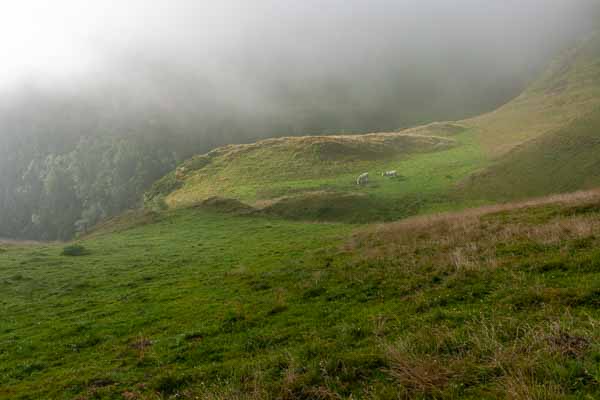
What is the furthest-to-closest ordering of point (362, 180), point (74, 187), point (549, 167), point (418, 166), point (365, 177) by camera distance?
1. point (74, 187)
2. point (418, 166)
3. point (365, 177)
4. point (362, 180)
5. point (549, 167)

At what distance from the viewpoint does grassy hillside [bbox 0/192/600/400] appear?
6547mm

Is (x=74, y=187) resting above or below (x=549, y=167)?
above

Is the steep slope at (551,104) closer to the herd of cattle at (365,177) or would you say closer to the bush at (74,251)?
the herd of cattle at (365,177)

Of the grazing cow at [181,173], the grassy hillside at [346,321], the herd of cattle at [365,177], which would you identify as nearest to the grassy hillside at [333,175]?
the grazing cow at [181,173]

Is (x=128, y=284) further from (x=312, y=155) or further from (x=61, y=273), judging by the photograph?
(x=312, y=155)

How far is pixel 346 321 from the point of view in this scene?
436 inches

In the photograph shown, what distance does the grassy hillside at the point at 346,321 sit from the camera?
6547 mm

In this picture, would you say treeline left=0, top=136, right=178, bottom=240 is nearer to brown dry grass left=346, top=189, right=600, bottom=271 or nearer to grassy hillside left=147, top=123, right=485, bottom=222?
grassy hillside left=147, top=123, right=485, bottom=222

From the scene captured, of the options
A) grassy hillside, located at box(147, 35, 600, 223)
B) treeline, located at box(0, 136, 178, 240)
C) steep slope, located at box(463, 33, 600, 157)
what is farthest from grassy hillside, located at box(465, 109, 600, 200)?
treeline, located at box(0, 136, 178, 240)

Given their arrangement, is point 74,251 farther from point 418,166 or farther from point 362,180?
point 418,166

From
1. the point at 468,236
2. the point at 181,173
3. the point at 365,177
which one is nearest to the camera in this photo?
the point at 468,236

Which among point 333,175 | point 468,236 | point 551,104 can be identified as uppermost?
point 551,104

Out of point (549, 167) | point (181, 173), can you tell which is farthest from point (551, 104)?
point (181, 173)

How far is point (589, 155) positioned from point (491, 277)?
39896 millimetres
